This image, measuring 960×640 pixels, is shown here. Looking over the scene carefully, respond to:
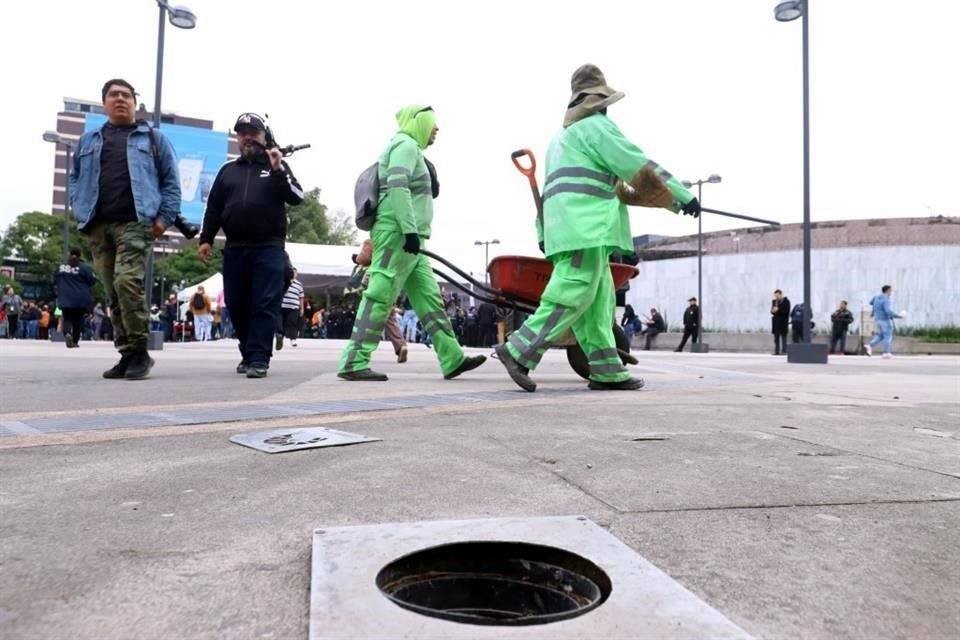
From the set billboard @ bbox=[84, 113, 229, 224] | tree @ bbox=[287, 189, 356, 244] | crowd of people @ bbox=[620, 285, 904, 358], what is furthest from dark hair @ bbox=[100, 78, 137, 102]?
tree @ bbox=[287, 189, 356, 244]

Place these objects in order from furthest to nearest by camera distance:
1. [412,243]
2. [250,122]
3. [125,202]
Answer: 1. [250,122]
2. [412,243]
3. [125,202]

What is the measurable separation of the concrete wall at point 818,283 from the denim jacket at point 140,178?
25.9m

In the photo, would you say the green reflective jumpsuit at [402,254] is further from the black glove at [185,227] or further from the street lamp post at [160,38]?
the street lamp post at [160,38]

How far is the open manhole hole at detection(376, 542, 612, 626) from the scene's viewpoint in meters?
1.24

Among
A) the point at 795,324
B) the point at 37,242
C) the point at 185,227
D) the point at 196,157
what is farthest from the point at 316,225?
the point at 185,227

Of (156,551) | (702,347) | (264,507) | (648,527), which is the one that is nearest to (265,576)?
(156,551)

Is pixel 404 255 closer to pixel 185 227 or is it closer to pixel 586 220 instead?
pixel 586 220

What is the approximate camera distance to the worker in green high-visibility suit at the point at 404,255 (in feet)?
17.2

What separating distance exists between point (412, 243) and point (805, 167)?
7.56 m

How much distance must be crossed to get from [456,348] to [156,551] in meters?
4.34

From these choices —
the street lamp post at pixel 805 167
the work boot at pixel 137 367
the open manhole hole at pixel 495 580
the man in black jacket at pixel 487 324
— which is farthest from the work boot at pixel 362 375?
the man in black jacket at pixel 487 324

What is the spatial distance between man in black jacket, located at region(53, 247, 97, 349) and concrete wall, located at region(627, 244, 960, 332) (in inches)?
943

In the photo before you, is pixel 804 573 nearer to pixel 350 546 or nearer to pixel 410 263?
pixel 350 546

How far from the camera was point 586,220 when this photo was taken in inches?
179
